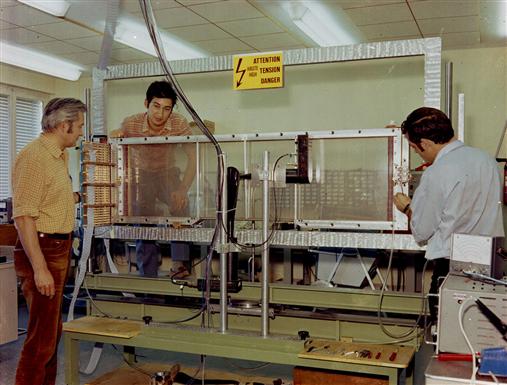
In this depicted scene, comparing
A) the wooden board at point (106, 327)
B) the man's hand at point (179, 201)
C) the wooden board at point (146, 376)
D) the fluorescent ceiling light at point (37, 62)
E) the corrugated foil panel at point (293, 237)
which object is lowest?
the wooden board at point (146, 376)

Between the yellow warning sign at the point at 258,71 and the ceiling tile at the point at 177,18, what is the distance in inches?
74.4

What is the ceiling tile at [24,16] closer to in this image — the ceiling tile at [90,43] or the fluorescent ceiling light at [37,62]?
the ceiling tile at [90,43]

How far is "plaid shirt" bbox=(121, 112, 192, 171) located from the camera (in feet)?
9.65

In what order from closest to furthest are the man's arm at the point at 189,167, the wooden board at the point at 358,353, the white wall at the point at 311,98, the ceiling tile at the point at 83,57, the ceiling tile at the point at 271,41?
the wooden board at the point at 358,353
the man's arm at the point at 189,167
the ceiling tile at the point at 271,41
the white wall at the point at 311,98
the ceiling tile at the point at 83,57

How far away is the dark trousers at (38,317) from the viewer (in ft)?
7.66

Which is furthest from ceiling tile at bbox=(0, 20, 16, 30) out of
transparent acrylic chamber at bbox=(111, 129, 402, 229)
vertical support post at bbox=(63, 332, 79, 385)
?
vertical support post at bbox=(63, 332, 79, 385)

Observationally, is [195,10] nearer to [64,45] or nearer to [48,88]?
[64,45]

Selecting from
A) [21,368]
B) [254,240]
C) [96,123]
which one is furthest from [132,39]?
[21,368]

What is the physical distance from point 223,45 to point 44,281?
3.86 m

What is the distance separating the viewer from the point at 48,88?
22.8ft

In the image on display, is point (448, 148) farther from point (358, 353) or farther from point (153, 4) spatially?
point (153, 4)

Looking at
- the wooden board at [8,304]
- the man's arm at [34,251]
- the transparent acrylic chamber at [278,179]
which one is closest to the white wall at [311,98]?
the wooden board at [8,304]

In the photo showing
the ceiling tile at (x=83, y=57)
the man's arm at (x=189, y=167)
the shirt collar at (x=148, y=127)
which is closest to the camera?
the man's arm at (x=189, y=167)

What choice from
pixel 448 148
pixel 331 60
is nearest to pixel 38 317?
pixel 331 60
